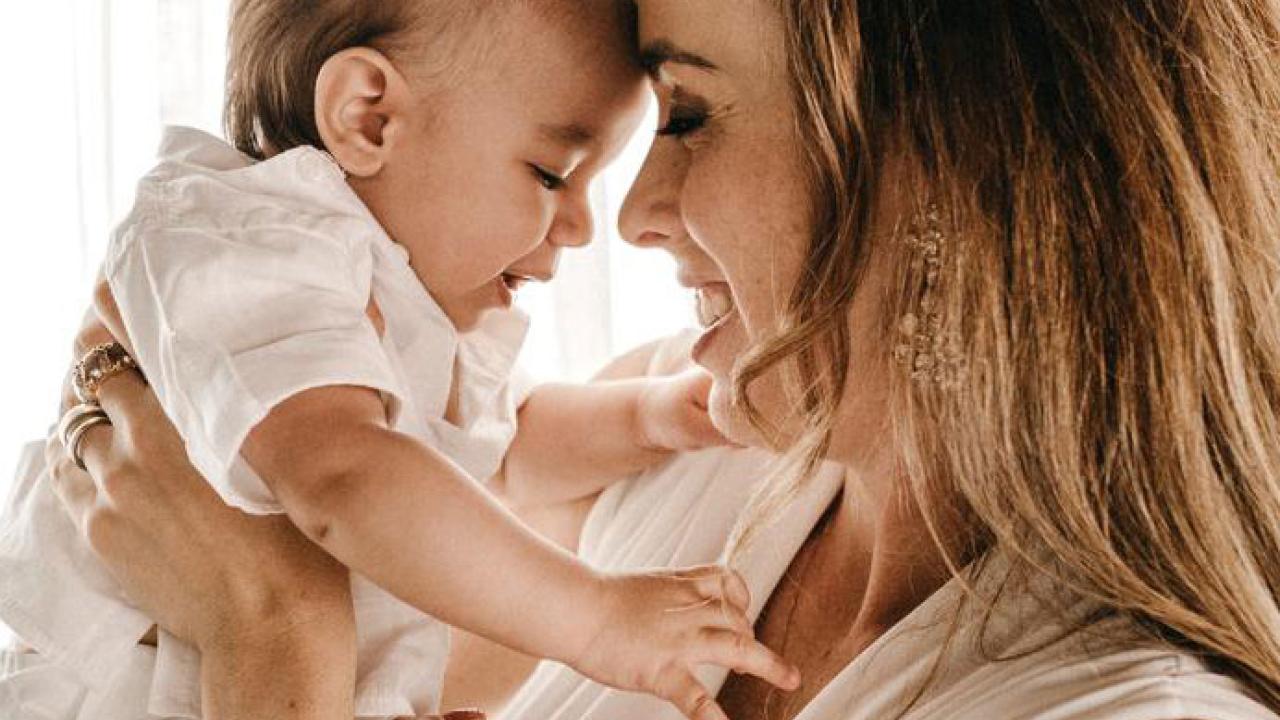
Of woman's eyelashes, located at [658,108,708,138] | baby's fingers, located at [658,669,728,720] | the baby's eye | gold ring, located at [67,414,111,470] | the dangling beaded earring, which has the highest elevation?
woman's eyelashes, located at [658,108,708,138]

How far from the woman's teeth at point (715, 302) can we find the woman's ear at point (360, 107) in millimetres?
318

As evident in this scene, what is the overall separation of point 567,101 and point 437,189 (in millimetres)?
145

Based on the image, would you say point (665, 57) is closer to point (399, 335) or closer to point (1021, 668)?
point (399, 335)

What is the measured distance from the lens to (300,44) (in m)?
1.37

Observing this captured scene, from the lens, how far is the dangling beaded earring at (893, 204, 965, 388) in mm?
1108

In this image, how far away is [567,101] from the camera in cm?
138

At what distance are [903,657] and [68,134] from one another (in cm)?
258

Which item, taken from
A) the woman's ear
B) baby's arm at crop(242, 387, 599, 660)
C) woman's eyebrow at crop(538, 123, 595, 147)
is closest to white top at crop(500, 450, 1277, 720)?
baby's arm at crop(242, 387, 599, 660)

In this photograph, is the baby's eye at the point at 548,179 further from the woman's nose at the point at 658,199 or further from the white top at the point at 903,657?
the white top at the point at 903,657

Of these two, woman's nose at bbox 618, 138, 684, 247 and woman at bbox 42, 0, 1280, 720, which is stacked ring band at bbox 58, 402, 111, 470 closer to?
woman at bbox 42, 0, 1280, 720

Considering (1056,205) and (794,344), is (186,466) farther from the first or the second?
(1056,205)

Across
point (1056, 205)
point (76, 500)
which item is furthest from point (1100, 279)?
point (76, 500)

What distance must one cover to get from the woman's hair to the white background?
7.59 ft

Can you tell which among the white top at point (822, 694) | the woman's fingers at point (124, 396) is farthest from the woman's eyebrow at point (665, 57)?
the woman's fingers at point (124, 396)
